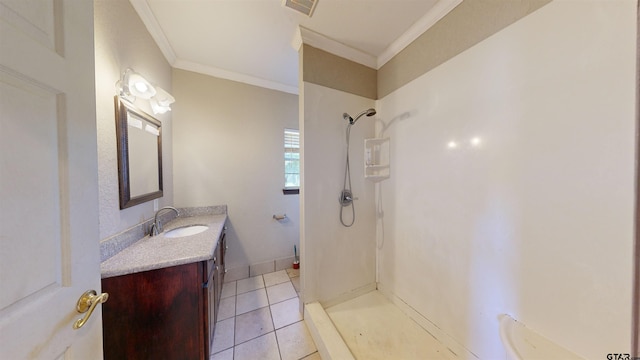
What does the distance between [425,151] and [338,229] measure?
42.0 inches

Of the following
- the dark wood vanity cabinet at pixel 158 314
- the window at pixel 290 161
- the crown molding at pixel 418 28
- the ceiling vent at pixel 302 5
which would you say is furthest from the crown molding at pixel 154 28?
the crown molding at pixel 418 28

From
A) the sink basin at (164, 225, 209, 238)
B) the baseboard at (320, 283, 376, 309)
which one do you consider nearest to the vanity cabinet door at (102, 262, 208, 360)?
the sink basin at (164, 225, 209, 238)

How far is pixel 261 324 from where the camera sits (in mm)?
1705

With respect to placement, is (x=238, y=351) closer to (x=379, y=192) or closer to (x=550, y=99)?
(x=379, y=192)

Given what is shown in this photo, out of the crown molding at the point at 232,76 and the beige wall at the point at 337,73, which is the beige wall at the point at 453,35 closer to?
the beige wall at the point at 337,73

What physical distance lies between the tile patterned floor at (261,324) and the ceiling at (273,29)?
8.36ft

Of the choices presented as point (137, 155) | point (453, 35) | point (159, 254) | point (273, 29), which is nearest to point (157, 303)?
point (159, 254)

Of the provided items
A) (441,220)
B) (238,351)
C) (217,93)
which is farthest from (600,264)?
(217,93)

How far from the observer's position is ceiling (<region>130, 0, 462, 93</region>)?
1.47 m

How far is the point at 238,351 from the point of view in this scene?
4.77ft

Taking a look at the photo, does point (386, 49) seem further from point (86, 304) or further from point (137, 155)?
point (86, 304)

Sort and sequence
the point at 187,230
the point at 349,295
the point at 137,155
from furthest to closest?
the point at 349,295 < the point at 187,230 < the point at 137,155

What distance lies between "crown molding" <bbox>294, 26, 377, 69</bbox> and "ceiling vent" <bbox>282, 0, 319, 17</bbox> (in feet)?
0.54

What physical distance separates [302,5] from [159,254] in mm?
2023
